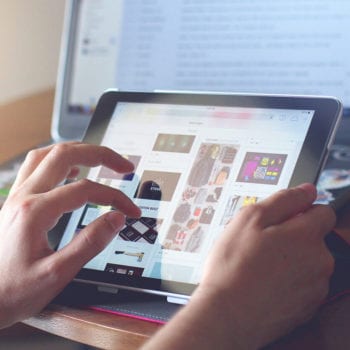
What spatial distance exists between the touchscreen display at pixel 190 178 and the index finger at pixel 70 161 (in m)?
0.02

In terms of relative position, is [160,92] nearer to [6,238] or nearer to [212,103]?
[212,103]

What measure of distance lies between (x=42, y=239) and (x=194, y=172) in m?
0.16

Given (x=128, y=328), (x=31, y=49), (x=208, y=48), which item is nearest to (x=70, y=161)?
(x=128, y=328)

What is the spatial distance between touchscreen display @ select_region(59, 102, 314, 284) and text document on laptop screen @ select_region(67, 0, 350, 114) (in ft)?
1.43

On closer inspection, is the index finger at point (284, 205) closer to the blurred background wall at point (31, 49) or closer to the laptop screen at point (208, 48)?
the laptop screen at point (208, 48)

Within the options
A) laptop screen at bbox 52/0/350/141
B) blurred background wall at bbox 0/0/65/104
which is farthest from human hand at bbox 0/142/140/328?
blurred background wall at bbox 0/0/65/104

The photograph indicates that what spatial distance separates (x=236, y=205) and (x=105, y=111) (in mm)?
221

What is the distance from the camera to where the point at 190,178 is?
0.68 metres

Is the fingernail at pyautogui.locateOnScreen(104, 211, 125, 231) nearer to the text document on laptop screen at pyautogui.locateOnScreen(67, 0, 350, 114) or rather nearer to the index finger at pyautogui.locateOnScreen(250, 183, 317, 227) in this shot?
the index finger at pyautogui.locateOnScreen(250, 183, 317, 227)

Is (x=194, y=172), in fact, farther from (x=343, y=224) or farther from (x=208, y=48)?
(x=208, y=48)

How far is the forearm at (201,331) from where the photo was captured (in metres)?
0.50

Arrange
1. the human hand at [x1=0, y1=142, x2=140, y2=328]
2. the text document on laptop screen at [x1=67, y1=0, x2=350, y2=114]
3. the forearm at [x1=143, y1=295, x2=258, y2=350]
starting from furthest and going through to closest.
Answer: the text document on laptop screen at [x1=67, y1=0, x2=350, y2=114] → the human hand at [x1=0, y1=142, x2=140, y2=328] → the forearm at [x1=143, y1=295, x2=258, y2=350]

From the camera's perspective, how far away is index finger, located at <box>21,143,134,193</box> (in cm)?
71

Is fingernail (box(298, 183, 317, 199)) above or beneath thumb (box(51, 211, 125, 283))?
above
